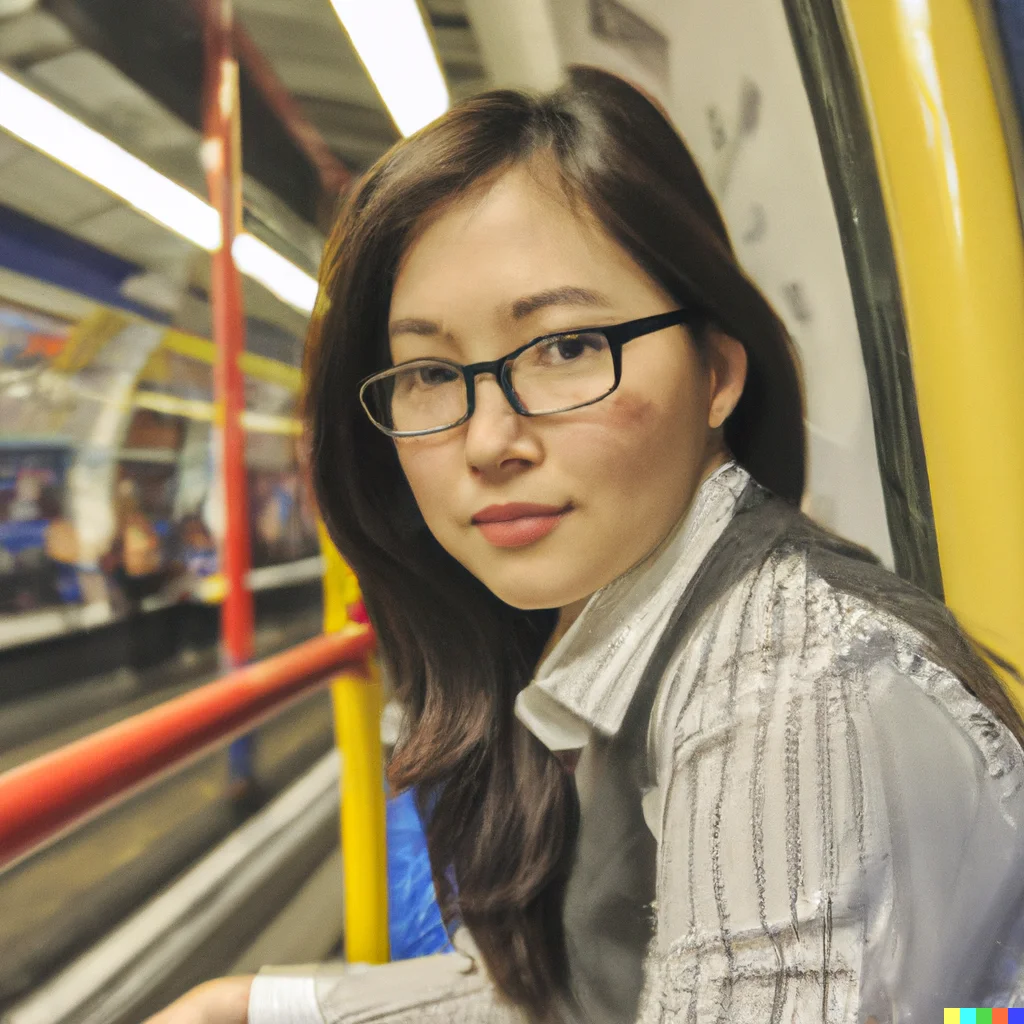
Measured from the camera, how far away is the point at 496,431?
55cm

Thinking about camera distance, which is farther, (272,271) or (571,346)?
(272,271)

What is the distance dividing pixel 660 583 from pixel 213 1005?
50 centimetres

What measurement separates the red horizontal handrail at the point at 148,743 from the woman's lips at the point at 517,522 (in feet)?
0.84

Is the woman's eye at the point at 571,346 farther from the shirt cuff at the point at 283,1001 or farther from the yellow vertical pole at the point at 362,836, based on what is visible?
the shirt cuff at the point at 283,1001

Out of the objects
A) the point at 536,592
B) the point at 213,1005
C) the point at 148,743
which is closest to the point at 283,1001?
the point at 213,1005

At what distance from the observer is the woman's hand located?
2.12 ft

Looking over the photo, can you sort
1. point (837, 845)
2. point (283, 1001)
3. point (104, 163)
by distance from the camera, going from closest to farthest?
point (837, 845) → point (104, 163) → point (283, 1001)

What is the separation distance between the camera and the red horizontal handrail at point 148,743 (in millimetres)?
492

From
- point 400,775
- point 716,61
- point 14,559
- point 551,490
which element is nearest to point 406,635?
point 400,775

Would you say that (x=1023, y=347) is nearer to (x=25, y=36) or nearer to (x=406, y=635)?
(x=406, y=635)

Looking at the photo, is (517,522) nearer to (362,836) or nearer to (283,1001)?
(362,836)

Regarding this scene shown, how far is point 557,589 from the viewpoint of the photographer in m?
0.59

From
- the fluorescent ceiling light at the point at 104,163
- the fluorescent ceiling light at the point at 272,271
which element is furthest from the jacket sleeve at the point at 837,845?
the fluorescent ceiling light at the point at 104,163

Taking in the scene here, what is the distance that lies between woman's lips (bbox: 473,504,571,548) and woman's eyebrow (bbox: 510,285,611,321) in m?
0.13
